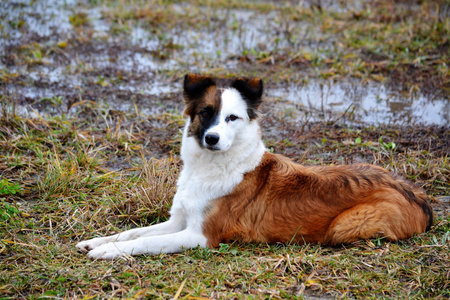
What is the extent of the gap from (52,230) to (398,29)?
9.90 m

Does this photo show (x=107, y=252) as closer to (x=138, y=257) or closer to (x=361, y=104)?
(x=138, y=257)

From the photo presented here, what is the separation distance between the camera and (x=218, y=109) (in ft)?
14.7

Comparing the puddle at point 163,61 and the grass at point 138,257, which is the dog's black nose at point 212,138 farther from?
the puddle at point 163,61

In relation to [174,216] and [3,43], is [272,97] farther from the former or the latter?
[3,43]

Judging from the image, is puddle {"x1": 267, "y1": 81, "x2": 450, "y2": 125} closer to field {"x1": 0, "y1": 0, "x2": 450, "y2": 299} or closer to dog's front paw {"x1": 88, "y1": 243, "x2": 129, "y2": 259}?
field {"x1": 0, "y1": 0, "x2": 450, "y2": 299}

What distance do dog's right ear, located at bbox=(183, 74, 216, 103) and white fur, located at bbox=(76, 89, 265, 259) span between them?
215 mm

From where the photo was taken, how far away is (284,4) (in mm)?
14023

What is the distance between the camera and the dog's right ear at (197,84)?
4652 mm

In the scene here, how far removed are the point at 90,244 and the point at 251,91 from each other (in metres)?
2.12

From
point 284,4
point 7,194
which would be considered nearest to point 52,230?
point 7,194

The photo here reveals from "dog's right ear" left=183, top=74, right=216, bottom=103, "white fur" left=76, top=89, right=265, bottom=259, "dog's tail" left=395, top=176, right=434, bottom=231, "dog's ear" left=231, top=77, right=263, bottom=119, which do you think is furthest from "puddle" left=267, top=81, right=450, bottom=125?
"dog's right ear" left=183, top=74, right=216, bottom=103

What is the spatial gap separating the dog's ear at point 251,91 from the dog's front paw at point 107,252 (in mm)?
1785

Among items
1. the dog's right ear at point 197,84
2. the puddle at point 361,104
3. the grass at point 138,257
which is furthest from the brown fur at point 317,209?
the puddle at point 361,104

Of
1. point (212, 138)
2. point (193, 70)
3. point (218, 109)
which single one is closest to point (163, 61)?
point (193, 70)
